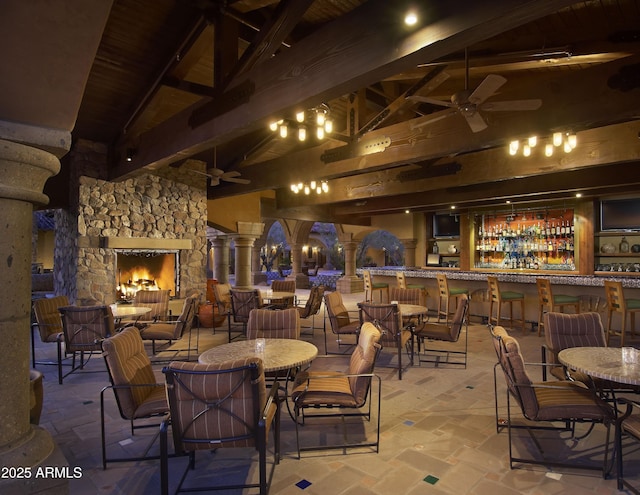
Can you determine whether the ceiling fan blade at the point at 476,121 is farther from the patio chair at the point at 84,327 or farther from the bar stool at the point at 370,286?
the bar stool at the point at 370,286

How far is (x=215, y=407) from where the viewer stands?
2.04 m

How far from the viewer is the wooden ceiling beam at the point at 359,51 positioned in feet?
6.42

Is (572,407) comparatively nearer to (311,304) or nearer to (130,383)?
(130,383)

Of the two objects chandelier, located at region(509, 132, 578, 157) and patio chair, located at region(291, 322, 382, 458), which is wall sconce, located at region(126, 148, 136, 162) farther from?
chandelier, located at region(509, 132, 578, 157)

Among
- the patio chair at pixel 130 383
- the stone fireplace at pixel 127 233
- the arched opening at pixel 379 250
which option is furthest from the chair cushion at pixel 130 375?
the arched opening at pixel 379 250

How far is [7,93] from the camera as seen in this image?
150 cm

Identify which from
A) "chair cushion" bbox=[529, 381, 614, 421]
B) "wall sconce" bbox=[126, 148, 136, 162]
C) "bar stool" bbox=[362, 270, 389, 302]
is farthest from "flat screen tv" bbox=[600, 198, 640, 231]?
"wall sconce" bbox=[126, 148, 136, 162]

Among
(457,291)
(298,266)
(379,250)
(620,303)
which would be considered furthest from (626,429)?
(379,250)

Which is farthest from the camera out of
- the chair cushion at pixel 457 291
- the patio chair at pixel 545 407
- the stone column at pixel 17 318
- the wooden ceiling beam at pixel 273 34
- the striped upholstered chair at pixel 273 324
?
the chair cushion at pixel 457 291

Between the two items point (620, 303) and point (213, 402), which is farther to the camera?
point (620, 303)

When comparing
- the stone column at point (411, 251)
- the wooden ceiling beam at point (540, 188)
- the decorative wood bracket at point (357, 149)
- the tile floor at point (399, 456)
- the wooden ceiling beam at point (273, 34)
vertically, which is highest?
the wooden ceiling beam at point (273, 34)

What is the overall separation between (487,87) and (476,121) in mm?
522

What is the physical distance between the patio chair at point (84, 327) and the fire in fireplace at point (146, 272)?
2725 mm

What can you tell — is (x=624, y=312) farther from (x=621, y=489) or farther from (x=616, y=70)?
(x=621, y=489)
